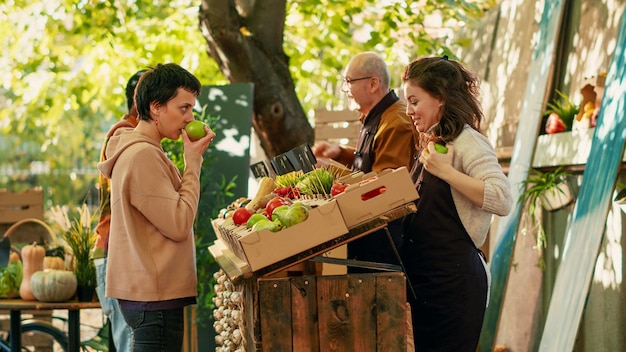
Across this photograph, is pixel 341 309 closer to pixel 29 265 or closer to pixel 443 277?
pixel 443 277

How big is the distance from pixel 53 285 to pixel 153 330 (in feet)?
7.20

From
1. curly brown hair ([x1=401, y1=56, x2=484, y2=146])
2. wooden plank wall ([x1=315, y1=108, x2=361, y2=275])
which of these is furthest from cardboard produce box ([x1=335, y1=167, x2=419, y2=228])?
wooden plank wall ([x1=315, y1=108, x2=361, y2=275])

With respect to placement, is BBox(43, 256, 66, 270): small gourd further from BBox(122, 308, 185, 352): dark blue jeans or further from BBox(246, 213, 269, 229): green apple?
BBox(246, 213, 269, 229): green apple

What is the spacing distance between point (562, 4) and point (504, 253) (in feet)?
5.77

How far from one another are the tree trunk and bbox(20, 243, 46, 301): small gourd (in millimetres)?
2102

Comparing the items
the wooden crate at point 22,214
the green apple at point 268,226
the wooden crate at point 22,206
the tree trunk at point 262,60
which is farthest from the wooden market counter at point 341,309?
the wooden crate at point 22,206

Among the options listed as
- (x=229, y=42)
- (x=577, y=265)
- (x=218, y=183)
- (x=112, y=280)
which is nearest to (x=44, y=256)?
(x=218, y=183)

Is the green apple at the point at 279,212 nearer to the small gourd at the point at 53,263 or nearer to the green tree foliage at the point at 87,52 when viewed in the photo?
the small gourd at the point at 53,263

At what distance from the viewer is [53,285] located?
217 inches

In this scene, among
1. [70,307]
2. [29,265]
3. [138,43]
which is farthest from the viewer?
[138,43]

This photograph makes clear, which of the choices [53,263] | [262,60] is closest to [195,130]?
[53,263]

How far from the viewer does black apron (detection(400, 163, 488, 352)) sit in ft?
11.1

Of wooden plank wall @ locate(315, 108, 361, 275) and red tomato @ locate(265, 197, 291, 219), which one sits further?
wooden plank wall @ locate(315, 108, 361, 275)

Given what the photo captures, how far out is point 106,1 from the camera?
8391 millimetres
